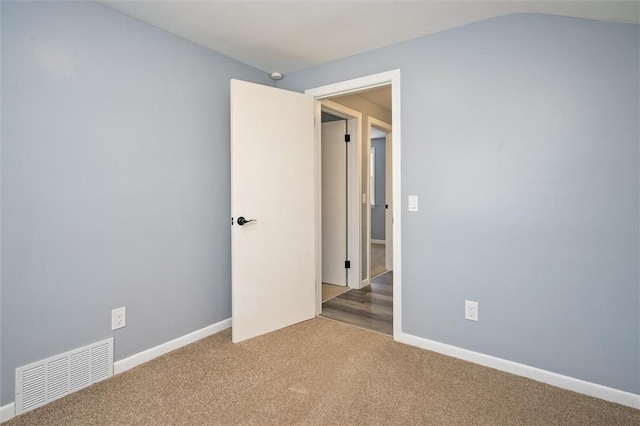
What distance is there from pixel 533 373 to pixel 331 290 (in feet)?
7.30

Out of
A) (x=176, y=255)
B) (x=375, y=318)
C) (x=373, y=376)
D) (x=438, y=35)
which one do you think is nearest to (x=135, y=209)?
(x=176, y=255)

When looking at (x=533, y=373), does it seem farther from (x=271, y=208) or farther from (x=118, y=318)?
(x=118, y=318)

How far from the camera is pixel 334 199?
395cm

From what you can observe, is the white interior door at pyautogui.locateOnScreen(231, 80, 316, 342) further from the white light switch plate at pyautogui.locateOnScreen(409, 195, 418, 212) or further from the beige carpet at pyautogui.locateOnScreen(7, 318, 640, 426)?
the white light switch plate at pyautogui.locateOnScreen(409, 195, 418, 212)

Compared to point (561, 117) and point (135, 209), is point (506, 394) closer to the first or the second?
point (561, 117)

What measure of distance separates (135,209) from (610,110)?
289 cm

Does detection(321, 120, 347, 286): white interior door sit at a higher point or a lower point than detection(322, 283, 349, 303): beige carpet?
higher

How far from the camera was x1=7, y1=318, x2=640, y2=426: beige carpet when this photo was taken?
157cm

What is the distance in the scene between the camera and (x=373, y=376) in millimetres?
1947

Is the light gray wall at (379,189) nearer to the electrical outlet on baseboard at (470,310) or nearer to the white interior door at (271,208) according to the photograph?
the white interior door at (271,208)

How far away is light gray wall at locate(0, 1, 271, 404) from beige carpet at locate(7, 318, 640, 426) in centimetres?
31

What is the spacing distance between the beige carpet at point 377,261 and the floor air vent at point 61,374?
127 inches

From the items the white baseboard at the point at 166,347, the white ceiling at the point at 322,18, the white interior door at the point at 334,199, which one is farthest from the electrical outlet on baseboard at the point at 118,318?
the white interior door at the point at 334,199

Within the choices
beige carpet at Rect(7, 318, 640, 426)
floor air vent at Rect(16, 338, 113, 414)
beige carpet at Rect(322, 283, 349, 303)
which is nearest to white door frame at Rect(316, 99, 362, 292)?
beige carpet at Rect(322, 283, 349, 303)
